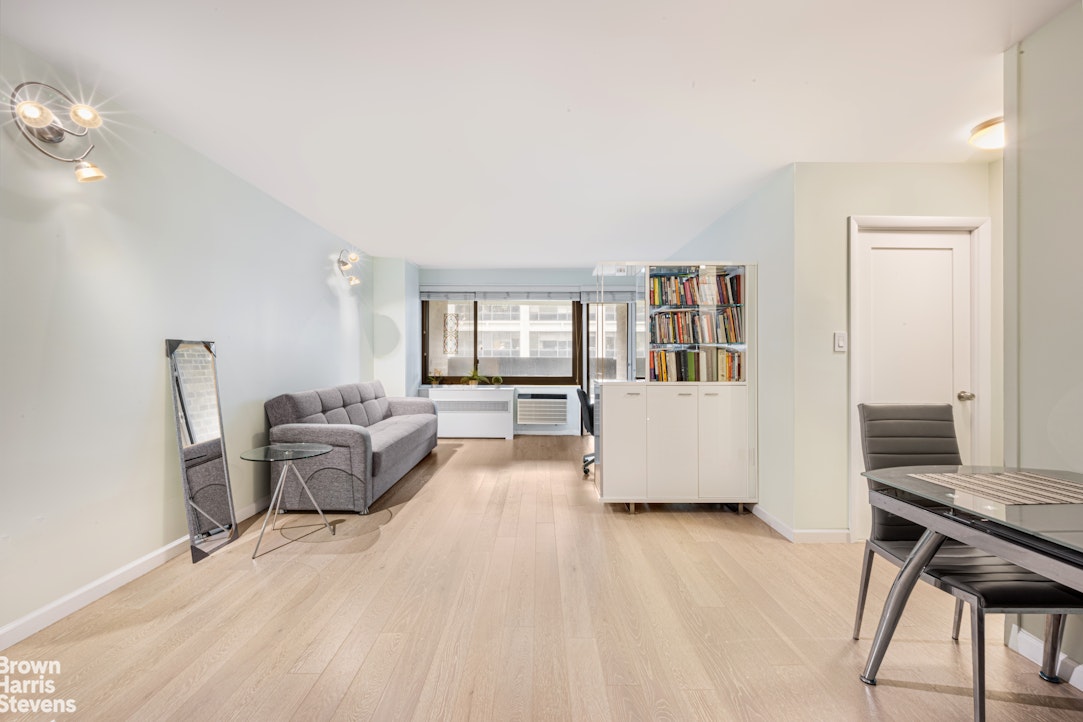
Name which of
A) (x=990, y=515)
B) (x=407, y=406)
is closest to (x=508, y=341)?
(x=407, y=406)

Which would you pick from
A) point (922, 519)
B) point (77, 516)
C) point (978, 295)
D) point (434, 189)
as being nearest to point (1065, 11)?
point (978, 295)

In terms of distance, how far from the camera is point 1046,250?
6.04ft

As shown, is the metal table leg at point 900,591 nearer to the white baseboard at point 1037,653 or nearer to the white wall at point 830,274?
the white baseboard at point 1037,653

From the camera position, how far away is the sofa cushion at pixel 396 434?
3764 millimetres

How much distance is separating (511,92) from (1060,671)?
319cm

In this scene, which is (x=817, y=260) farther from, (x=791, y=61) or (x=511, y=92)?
(x=511, y=92)

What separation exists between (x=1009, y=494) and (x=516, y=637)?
178 cm

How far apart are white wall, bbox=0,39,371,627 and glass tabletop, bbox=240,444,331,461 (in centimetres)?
39

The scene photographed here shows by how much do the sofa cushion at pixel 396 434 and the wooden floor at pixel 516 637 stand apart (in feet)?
2.34

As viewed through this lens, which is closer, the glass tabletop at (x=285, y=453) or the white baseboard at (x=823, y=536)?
the glass tabletop at (x=285, y=453)

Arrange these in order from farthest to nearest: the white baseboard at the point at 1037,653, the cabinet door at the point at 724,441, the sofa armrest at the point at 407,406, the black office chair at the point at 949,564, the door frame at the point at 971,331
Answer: the sofa armrest at the point at 407,406
the cabinet door at the point at 724,441
the door frame at the point at 971,331
the white baseboard at the point at 1037,653
the black office chair at the point at 949,564

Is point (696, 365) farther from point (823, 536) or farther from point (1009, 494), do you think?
point (1009, 494)

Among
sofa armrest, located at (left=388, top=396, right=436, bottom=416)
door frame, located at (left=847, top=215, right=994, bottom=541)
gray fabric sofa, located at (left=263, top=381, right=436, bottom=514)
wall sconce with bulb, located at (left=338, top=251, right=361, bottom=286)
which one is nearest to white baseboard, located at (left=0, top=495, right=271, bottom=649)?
gray fabric sofa, located at (left=263, top=381, right=436, bottom=514)

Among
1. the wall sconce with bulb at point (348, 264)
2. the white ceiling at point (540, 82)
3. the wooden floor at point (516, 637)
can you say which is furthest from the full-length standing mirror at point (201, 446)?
the wall sconce with bulb at point (348, 264)
